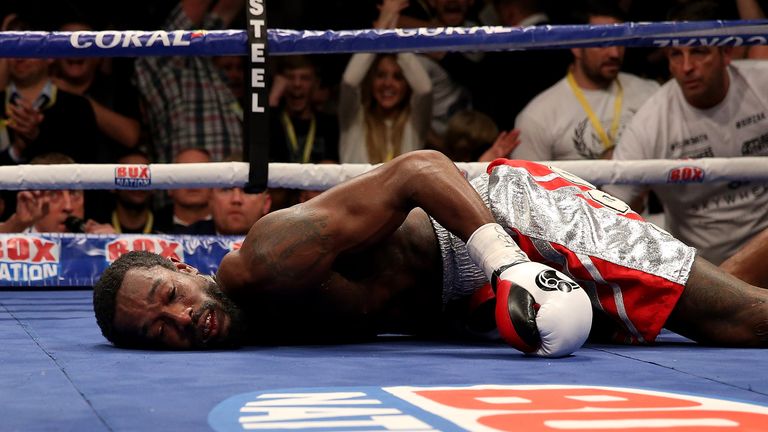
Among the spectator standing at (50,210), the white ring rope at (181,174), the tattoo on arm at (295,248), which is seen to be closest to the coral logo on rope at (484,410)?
the tattoo on arm at (295,248)

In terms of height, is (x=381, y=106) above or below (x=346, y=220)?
above

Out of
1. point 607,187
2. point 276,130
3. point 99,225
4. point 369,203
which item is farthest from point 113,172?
point 607,187

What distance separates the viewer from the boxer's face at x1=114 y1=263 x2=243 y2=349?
6.86 feet

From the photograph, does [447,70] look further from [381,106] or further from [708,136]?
[708,136]

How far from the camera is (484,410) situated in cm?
143

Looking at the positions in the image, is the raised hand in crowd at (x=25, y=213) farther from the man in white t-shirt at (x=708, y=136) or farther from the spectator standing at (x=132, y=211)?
the man in white t-shirt at (x=708, y=136)

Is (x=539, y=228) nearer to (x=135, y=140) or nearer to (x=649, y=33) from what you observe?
(x=649, y=33)

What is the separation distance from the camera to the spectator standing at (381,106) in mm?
4199

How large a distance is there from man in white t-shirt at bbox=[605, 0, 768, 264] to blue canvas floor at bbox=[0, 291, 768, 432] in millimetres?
1458

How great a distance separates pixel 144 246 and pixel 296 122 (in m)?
1.11

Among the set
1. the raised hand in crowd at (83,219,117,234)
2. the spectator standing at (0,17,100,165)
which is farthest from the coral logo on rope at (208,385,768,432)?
the spectator standing at (0,17,100,165)

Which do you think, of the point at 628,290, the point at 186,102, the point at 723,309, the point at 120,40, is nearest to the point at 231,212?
the point at 186,102

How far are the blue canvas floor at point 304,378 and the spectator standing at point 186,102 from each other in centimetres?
189

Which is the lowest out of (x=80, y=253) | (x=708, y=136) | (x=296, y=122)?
(x=80, y=253)
